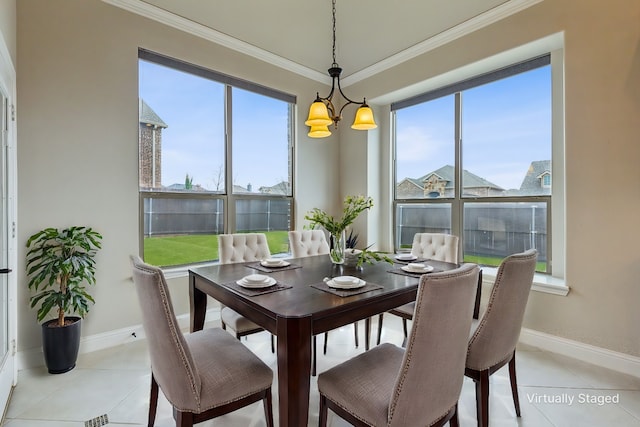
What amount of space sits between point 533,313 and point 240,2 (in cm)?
398

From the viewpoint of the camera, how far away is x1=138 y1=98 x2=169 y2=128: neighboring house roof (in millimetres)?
3075

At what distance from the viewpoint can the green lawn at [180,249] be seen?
10.4ft

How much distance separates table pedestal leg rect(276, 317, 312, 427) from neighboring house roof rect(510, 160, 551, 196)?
3.01 m

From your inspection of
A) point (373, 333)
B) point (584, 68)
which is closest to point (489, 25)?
point (584, 68)

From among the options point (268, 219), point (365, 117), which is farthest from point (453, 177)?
point (268, 219)

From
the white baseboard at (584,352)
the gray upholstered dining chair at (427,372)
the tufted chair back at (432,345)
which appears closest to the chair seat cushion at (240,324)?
the gray upholstered dining chair at (427,372)

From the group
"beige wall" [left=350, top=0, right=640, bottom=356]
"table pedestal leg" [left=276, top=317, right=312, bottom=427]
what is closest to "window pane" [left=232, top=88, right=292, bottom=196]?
"table pedestal leg" [left=276, top=317, right=312, bottom=427]

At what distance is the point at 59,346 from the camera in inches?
90.4

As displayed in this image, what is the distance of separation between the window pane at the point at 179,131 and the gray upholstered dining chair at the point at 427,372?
2.79m

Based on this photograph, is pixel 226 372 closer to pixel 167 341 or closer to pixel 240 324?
pixel 167 341

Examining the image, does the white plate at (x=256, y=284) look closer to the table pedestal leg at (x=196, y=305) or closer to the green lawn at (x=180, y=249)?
the table pedestal leg at (x=196, y=305)

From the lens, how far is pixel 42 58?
248 cm

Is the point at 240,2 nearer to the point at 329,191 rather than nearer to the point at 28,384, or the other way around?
the point at 329,191

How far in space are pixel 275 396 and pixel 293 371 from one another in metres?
0.97
